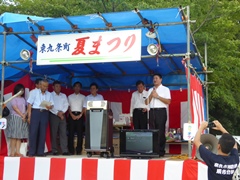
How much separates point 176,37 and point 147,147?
2130 mm

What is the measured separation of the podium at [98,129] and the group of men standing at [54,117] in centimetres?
90

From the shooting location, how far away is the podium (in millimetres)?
6039

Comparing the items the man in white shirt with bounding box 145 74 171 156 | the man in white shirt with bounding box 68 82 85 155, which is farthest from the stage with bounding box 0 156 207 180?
the man in white shirt with bounding box 68 82 85 155

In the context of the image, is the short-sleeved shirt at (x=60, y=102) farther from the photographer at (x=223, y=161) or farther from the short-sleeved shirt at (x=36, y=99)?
the photographer at (x=223, y=161)

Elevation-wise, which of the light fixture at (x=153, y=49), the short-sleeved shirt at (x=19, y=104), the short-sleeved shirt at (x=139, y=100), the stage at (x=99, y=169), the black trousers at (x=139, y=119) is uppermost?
the light fixture at (x=153, y=49)

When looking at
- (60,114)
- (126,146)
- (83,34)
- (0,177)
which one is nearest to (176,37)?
(83,34)

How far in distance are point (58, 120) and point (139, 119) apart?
1.67 metres

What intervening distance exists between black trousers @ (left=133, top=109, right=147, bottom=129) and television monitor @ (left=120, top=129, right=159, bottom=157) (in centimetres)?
171

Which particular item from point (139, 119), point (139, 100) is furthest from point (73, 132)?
point (139, 100)

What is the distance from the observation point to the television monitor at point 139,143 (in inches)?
227

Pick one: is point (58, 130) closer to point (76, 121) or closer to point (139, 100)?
point (76, 121)

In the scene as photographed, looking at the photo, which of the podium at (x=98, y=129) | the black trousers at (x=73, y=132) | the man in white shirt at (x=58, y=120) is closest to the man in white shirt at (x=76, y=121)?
the black trousers at (x=73, y=132)

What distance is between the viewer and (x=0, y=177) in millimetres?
5684

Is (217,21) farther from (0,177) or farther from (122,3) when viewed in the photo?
(0,177)
